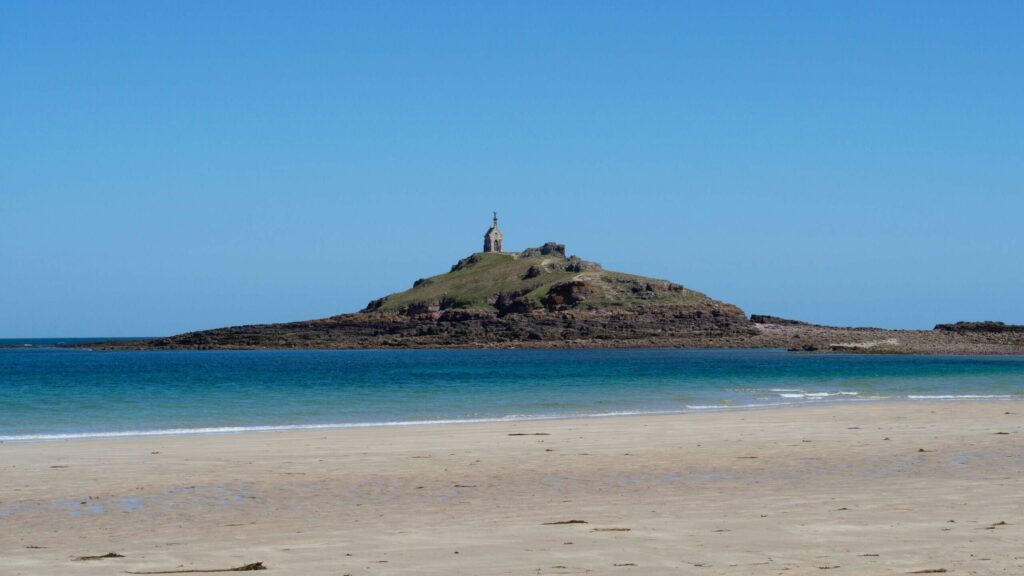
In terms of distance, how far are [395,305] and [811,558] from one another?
187 meters

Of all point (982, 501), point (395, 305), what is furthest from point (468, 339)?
point (982, 501)

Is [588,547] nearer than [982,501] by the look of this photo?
Yes

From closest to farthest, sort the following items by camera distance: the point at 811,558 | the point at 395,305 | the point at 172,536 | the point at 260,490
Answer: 1. the point at 811,558
2. the point at 172,536
3. the point at 260,490
4. the point at 395,305

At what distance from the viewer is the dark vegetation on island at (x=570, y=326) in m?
154

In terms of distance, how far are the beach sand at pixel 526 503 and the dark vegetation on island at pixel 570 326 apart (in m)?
126

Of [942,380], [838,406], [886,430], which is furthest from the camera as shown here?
[942,380]

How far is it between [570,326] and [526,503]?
145889 mm

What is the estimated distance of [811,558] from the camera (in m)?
9.63

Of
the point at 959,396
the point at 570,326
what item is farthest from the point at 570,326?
the point at 959,396

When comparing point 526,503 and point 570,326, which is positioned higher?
point 570,326

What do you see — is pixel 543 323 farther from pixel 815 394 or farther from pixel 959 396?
pixel 959 396

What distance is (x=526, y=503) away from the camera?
44.8 feet

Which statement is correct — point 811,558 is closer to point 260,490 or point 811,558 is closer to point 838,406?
point 260,490

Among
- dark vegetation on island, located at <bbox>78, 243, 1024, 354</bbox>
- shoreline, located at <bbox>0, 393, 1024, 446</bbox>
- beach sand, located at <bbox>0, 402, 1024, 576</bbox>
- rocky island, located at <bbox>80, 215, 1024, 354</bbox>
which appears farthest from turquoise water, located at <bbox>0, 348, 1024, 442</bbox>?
dark vegetation on island, located at <bbox>78, 243, 1024, 354</bbox>
